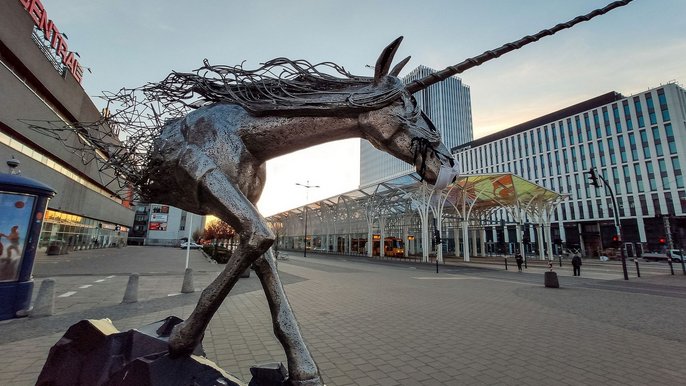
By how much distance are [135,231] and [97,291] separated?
3386 inches

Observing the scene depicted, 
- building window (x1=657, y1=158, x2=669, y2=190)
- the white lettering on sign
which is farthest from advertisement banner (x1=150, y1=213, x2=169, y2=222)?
building window (x1=657, y1=158, x2=669, y2=190)

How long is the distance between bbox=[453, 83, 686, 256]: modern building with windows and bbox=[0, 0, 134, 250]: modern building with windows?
175ft

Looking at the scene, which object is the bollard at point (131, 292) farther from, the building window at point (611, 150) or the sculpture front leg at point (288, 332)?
the building window at point (611, 150)

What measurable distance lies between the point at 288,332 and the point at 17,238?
7671mm

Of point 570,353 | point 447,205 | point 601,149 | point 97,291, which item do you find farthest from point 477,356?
point 601,149

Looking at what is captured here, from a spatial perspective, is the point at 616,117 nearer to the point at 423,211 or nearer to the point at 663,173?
the point at 663,173

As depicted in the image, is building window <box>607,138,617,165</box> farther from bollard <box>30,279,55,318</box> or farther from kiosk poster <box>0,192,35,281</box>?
kiosk poster <box>0,192,35,281</box>

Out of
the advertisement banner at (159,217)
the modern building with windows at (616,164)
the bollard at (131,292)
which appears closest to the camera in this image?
the bollard at (131,292)

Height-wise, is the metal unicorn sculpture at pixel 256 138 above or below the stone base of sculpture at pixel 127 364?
above

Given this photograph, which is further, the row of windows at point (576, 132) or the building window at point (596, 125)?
the building window at point (596, 125)

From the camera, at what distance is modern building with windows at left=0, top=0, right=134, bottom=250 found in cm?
1689

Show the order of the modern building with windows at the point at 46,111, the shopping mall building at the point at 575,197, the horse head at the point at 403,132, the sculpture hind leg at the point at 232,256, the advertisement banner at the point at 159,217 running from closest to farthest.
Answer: the sculpture hind leg at the point at 232,256 < the horse head at the point at 403,132 < the modern building with windows at the point at 46,111 < the shopping mall building at the point at 575,197 < the advertisement banner at the point at 159,217

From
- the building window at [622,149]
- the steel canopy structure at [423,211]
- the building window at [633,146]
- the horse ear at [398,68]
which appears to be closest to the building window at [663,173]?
the building window at [633,146]

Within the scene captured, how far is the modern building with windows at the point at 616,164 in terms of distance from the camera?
47.9 meters
